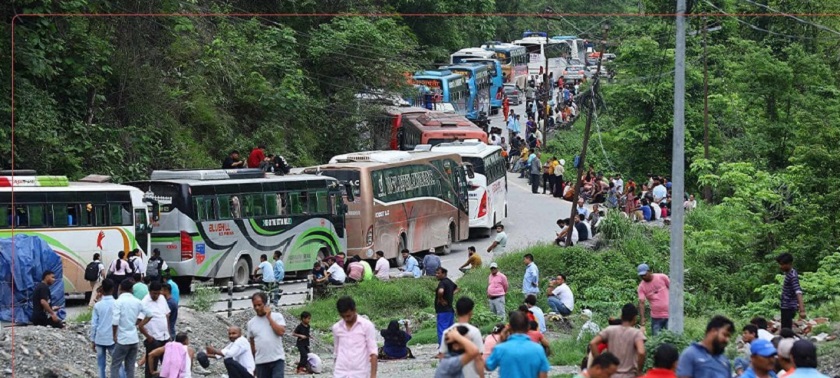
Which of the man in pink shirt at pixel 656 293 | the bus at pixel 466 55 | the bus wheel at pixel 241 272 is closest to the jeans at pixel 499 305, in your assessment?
the man in pink shirt at pixel 656 293

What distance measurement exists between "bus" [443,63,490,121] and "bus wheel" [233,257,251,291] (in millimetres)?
37233

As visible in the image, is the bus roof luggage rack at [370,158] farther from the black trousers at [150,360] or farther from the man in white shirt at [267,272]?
the black trousers at [150,360]

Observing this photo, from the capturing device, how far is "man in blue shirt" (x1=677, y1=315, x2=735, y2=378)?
12992 millimetres

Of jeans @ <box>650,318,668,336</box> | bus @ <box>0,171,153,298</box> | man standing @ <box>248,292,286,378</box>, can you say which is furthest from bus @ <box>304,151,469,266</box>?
man standing @ <box>248,292,286,378</box>

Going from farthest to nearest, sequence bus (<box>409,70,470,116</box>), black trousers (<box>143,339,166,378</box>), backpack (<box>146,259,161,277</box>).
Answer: bus (<box>409,70,470,116</box>)
backpack (<box>146,259,161,277</box>)
black trousers (<box>143,339,166,378</box>)

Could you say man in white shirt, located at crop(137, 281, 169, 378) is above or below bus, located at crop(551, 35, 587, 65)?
below

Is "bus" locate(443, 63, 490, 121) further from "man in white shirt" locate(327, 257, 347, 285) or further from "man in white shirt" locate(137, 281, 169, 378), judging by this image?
"man in white shirt" locate(137, 281, 169, 378)

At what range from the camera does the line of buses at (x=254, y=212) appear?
2942cm

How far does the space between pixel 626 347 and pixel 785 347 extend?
1.57 metres

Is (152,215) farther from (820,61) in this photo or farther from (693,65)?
(693,65)

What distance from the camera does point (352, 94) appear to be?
54750 millimetres

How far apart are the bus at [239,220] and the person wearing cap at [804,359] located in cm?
2211

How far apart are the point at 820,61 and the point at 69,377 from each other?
1625 inches

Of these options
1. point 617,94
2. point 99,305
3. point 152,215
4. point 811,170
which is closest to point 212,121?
point 152,215
